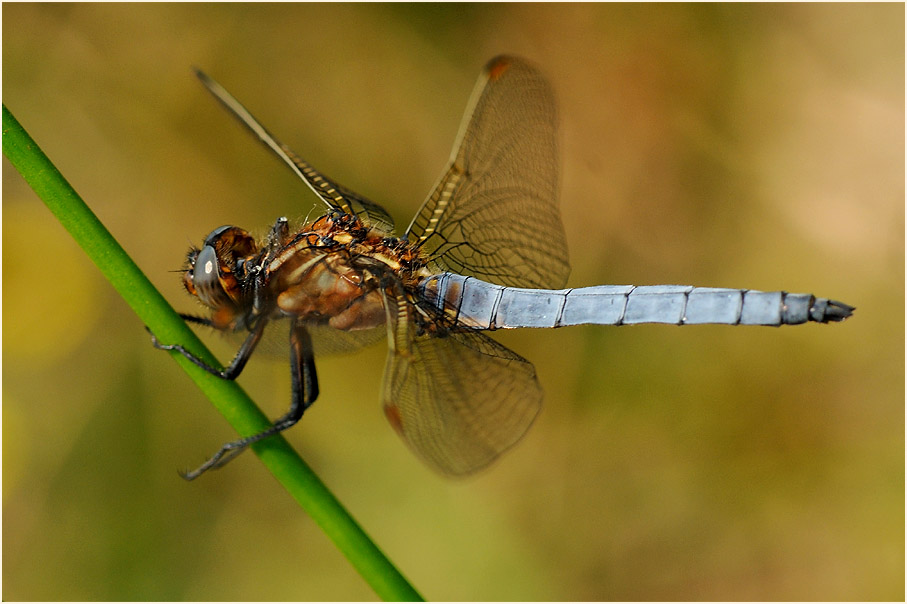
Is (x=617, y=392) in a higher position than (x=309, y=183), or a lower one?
lower

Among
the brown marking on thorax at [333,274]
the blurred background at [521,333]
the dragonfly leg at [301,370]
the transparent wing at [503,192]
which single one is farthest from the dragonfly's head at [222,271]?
the blurred background at [521,333]

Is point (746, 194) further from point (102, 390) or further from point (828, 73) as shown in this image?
point (102, 390)

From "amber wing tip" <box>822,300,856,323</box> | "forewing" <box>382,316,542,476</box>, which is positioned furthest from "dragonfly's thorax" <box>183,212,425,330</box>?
"amber wing tip" <box>822,300,856,323</box>

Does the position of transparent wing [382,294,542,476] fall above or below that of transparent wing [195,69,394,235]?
below

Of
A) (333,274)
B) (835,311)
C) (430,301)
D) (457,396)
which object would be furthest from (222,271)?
(835,311)

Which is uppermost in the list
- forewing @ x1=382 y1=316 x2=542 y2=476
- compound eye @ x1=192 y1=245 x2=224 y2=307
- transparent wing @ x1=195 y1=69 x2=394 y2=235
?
transparent wing @ x1=195 y1=69 x2=394 y2=235

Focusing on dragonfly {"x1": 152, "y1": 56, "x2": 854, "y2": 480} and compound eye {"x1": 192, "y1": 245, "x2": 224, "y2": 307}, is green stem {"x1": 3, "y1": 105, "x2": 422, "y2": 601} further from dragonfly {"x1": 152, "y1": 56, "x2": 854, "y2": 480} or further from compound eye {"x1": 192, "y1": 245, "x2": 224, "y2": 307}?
compound eye {"x1": 192, "y1": 245, "x2": 224, "y2": 307}

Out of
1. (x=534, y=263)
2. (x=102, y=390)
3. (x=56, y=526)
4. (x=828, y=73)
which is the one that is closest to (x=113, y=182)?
(x=102, y=390)

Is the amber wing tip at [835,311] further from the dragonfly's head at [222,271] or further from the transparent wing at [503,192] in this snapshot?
the dragonfly's head at [222,271]

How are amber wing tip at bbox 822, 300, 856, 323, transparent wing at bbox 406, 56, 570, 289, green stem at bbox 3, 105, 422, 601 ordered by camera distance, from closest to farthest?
1. green stem at bbox 3, 105, 422, 601
2. amber wing tip at bbox 822, 300, 856, 323
3. transparent wing at bbox 406, 56, 570, 289
